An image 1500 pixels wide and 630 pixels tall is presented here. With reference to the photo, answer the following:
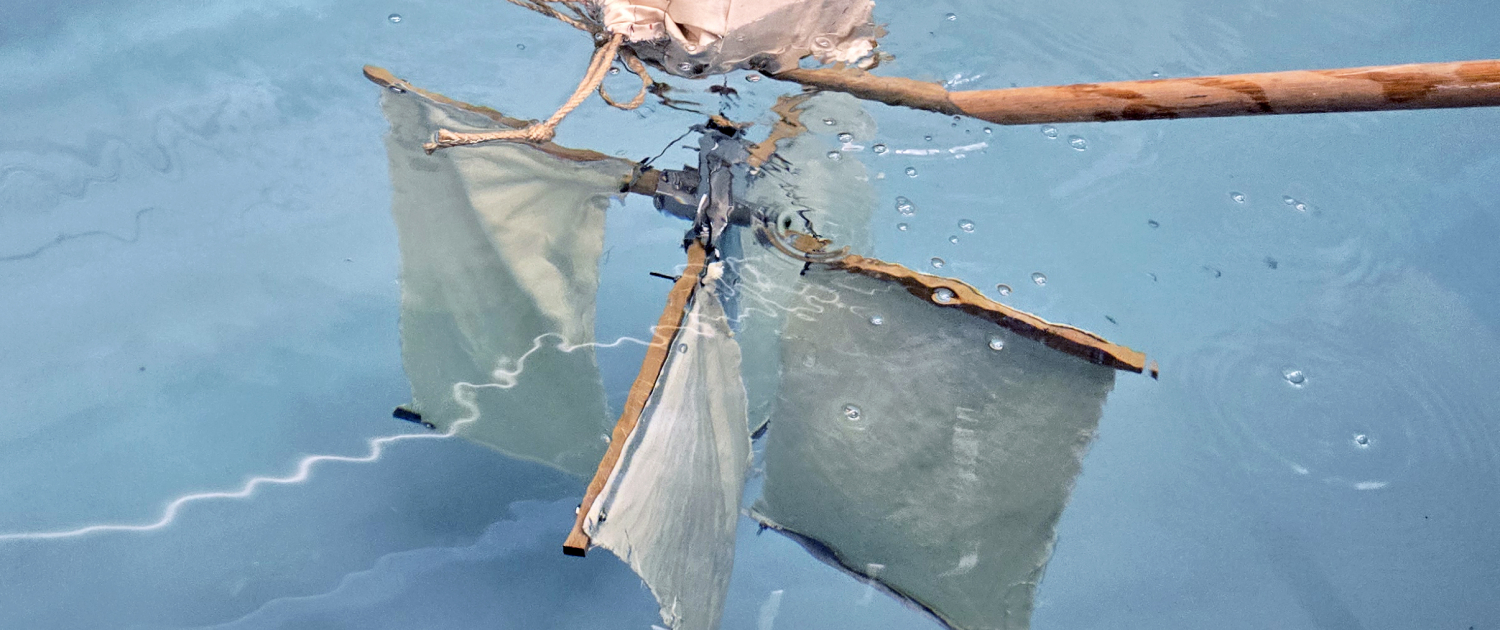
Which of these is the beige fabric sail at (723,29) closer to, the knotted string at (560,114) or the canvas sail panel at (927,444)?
the knotted string at (560,114)

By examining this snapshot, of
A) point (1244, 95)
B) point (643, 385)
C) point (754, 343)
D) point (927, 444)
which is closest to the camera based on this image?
point (1244, 95)

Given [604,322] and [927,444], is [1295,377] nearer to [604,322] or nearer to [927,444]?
[927,444]

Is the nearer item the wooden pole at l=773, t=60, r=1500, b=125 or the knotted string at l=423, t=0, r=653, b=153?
the wooden pole at l=773, t=60, r=1500, b=125

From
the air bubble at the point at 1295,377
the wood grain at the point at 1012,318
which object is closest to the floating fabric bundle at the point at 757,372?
the wood grain at the point at 1012,318

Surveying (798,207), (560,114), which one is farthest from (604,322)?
(560,114)

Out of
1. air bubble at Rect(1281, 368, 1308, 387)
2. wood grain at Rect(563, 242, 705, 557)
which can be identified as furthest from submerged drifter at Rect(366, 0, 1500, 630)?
air bubble at Rect(1281, 368, 1308, 387)

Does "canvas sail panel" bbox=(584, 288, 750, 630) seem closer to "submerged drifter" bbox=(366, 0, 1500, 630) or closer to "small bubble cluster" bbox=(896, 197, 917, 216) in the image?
"submerged drifter" bbox=(366, 0, 1500, 630)
